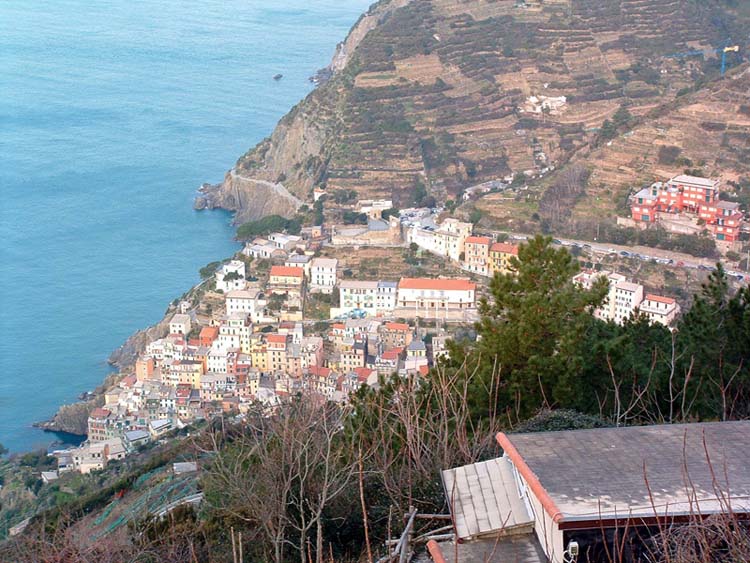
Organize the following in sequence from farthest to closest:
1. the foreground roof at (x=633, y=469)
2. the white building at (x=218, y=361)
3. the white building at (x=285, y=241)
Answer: the white building at (x=285, y=241) → the white building at (x=218, y=361) → the foreground roof at (x=633, y=469)

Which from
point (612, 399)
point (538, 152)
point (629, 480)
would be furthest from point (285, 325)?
point (629, 480)

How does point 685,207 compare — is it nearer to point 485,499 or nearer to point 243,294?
point 243,294

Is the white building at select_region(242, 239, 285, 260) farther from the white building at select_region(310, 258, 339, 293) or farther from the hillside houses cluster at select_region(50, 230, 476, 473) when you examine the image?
the white building at select_region(310, 258, 339, 293)

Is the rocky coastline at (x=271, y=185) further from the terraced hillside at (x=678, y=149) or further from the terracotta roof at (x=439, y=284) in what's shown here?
the terraced hillside at (x=678, y=149)

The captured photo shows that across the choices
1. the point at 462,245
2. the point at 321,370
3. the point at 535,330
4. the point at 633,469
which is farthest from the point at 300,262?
the point at 633,469

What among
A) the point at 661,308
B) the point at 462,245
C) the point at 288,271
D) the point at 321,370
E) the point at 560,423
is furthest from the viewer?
the point at 462,245

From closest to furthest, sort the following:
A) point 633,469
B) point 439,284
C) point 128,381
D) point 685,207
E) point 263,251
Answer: point 633,469 < point 128,381 < point 439,284 < point 685,207 < point 263,251

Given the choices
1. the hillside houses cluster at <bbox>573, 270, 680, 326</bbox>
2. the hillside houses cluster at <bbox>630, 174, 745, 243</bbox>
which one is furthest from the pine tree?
the hillside houses cluster at <bbox>630, 174, 745, 243</bbox>

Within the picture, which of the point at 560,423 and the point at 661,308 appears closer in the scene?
the point at 560,423

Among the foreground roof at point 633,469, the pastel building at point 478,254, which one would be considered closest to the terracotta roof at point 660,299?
the pastel building at point 478,254
